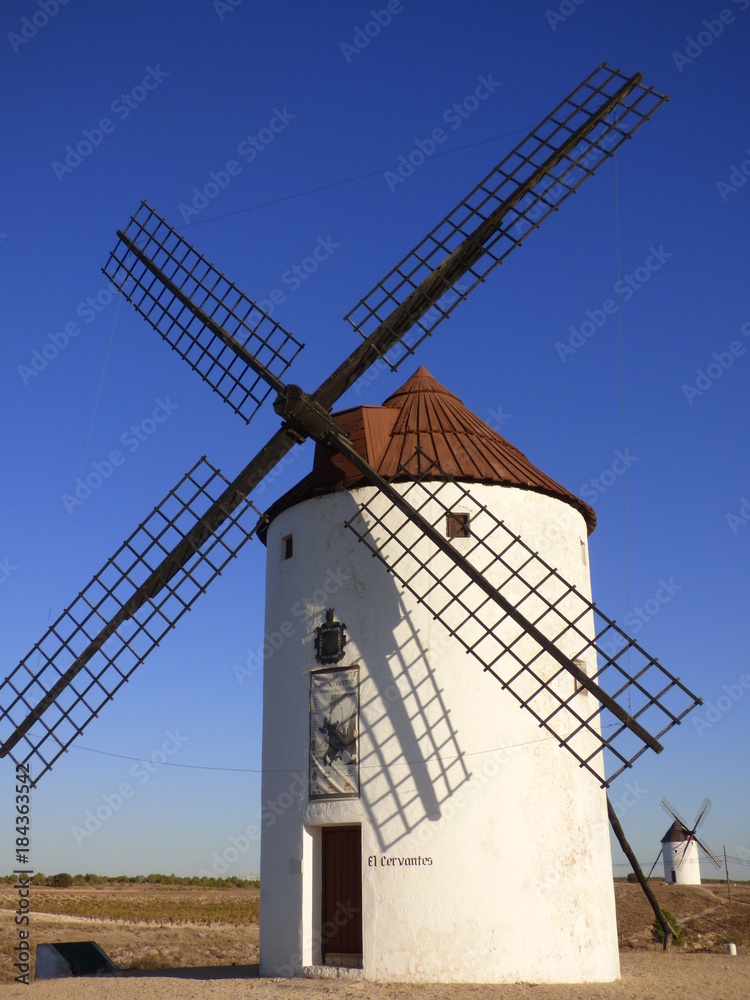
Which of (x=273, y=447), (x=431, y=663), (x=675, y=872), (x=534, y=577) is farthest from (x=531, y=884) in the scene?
(x=675, y=872)

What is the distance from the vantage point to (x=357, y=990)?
10469mm

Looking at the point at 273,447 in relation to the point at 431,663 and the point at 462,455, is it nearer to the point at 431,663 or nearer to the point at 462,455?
the point at 462,455

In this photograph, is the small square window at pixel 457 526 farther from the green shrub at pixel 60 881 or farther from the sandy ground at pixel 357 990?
the green shrub at pixel 60 881

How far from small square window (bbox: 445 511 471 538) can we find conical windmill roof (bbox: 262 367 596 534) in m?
0.51

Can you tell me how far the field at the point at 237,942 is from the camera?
10.6m

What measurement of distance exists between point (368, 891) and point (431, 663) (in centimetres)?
284

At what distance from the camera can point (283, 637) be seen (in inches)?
525

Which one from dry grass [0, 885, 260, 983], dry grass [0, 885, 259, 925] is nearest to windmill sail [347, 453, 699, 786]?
dry grass [0, 885, 260, 983]

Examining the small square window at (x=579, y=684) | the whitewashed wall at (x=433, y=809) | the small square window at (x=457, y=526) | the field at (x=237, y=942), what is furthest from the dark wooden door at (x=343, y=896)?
the small square window at (x=457, y=526)

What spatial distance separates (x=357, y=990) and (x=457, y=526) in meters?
5.65

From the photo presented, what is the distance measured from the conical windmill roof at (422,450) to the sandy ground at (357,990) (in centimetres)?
605

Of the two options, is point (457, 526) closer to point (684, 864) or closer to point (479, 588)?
point (479, 588)

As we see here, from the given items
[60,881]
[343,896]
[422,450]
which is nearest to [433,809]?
[343,896]

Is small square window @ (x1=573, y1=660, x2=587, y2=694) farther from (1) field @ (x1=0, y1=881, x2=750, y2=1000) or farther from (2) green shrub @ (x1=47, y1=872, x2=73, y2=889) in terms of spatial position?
(2) green shrub @ (x1=47, y1=872, x2=73, y2=889)
